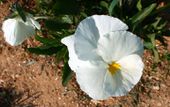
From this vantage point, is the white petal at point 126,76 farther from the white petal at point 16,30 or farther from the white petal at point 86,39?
the white petal at point 16,30

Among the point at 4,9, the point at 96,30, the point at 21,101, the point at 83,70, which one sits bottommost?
the point at 21,101

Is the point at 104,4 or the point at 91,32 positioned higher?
the point at 91,32

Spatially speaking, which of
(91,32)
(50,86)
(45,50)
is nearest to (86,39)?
(91,32)

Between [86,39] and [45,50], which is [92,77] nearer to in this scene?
[86,39]

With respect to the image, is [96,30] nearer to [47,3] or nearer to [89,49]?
[89,49]

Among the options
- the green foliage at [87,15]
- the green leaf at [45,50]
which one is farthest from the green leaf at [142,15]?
the green leaf at [45,50]

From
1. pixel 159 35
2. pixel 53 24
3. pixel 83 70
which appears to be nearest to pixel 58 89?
pixel 53 24

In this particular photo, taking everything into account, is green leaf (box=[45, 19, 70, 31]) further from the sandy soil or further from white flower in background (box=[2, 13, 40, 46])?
the sandy soil
